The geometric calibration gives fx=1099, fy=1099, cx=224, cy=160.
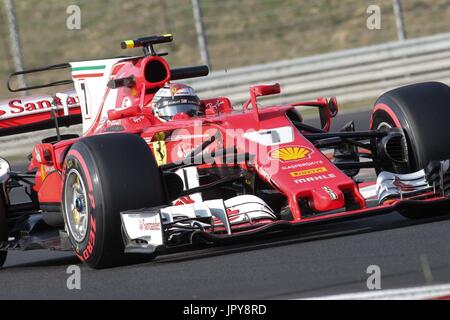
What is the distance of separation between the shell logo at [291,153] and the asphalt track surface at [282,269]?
571 millimetres

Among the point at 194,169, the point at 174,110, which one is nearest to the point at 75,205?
the point at 194,169

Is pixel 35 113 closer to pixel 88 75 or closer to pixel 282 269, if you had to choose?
pixel 88 75

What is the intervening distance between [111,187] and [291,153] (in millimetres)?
1309

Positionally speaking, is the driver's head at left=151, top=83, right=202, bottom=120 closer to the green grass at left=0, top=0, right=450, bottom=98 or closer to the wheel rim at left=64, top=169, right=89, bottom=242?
the wheel rim at left=64, top=169, right=89, bottom=242

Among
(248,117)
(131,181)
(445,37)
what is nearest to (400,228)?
(248,117)

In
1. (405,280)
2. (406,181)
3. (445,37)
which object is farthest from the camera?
(445,37)

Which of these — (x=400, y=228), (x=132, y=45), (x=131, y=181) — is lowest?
(x=400, y=228)

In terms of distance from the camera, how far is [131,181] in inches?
275

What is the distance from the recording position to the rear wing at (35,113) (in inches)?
380

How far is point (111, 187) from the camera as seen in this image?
22.8ft

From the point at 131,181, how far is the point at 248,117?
4.16ft

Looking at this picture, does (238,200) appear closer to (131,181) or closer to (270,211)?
(270,211)

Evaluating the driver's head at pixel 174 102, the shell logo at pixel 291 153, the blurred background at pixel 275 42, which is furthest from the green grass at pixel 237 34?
the shell logo at pixel 291 153

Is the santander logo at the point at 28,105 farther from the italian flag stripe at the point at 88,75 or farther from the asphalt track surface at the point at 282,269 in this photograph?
the asphalt track surface at the point at 282,269
